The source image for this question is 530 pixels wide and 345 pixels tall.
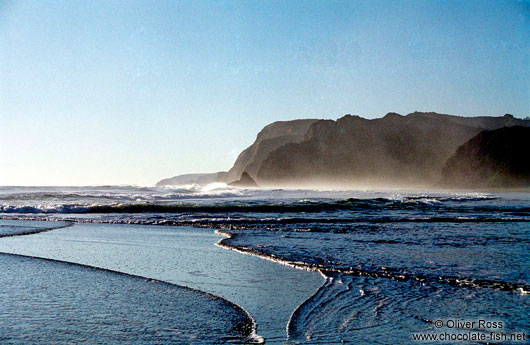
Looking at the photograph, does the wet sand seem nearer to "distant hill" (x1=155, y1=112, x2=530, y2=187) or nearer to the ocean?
the ocean

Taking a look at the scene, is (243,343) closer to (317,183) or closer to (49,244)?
(49,244)

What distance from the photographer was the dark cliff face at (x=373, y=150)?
134 meters

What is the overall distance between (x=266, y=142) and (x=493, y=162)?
10340 centimetres

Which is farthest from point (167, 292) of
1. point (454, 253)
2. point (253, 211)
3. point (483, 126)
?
point (483, 126)

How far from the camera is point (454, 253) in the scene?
7469 millimetres

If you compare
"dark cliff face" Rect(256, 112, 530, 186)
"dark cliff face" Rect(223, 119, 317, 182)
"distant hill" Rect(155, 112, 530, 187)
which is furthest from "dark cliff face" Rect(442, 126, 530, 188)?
"dark cliff face" Rect(223, 119, 317, 182)

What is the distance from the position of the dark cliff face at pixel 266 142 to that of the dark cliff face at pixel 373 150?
21705mm

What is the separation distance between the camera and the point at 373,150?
140 metres

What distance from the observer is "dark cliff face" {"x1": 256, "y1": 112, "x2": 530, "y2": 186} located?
134000 mm

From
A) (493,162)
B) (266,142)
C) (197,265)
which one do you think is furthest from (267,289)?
(266,142)

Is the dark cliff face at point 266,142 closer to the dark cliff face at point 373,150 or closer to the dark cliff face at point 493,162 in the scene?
the dark cliff face at point 373,150

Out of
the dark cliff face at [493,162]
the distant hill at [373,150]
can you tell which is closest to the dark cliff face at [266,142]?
the distant hill at [373,150]

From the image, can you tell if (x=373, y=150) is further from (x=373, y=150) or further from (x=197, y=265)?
(x=197, y=265)

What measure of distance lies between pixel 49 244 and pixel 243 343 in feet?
23.1
